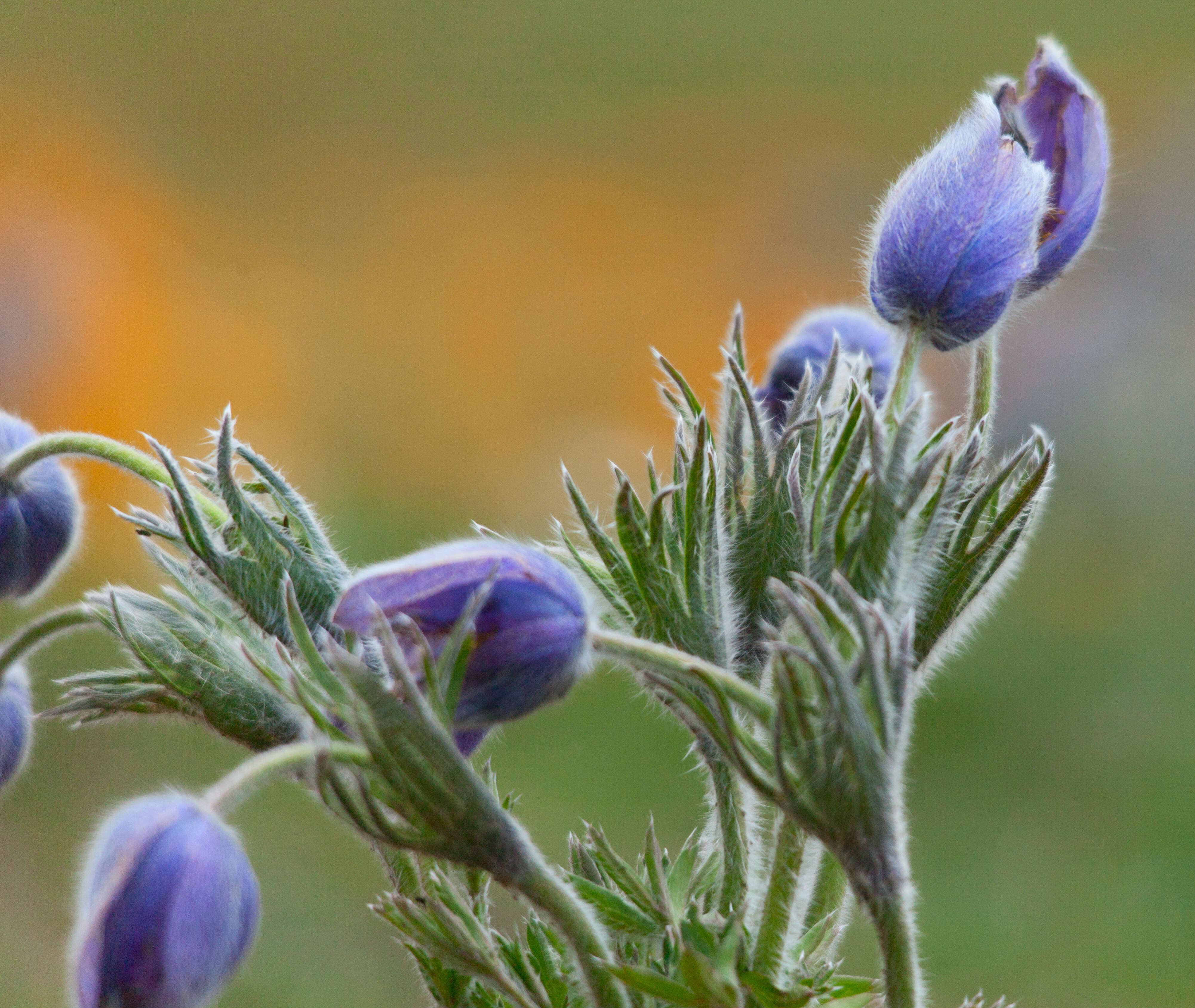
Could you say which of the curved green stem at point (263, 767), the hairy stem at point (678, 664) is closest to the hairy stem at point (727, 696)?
the hairy stem at point (678, 664)

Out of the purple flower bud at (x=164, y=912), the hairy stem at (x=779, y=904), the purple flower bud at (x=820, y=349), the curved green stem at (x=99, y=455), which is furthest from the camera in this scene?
the purple flower bud at (x=820, y=349)

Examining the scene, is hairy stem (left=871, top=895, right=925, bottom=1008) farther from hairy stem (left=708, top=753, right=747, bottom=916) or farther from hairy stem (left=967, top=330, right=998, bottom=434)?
hairy stem (left=967, top=330, right=998, bottom=434)

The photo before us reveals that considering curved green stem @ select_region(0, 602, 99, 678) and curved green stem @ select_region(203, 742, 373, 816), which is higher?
curved green stem @ select_region(0, 602, 99, 678)

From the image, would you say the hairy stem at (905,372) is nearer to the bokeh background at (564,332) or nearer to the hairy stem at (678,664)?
the hairy stem at (678,664)

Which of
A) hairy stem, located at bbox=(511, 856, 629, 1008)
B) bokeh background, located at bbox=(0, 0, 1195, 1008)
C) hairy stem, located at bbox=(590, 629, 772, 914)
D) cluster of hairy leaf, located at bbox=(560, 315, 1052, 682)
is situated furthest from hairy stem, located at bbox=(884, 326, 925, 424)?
bokeh background, located at bbox=(0, 0, 1195, 1008)

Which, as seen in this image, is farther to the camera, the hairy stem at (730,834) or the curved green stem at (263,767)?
the hairy stem at (730,834)

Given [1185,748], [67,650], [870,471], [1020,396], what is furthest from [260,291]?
[870,471]

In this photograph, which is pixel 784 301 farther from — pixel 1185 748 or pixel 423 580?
pixel 423 580
